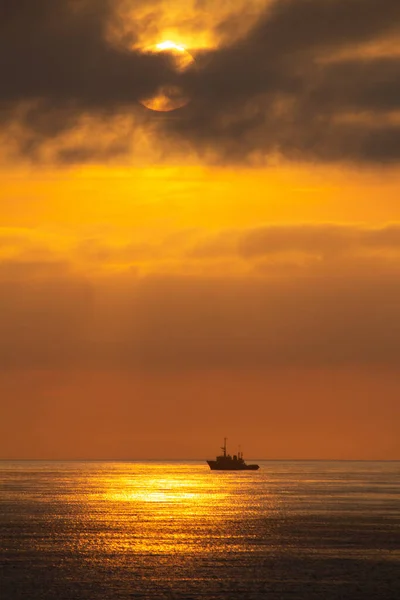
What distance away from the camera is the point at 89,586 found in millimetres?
99625

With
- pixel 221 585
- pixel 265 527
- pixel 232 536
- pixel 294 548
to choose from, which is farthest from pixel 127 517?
pixel 221 585

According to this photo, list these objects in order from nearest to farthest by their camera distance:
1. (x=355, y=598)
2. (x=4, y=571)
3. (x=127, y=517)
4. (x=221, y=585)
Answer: (x=355, y=598) → (x=221, y=585) → (x=4, y=571) → (x=127, y=517)

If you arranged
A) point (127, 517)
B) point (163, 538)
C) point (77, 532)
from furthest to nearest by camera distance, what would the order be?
point (127, 517)
point (77, 532)
point (163, 538)

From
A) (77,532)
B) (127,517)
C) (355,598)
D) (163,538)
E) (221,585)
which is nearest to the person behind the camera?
(355,598)

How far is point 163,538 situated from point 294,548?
20370 millimetres

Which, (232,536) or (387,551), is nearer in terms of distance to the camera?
(387,551)

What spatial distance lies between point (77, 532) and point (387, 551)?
50953 mm

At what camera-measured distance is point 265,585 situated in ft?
328

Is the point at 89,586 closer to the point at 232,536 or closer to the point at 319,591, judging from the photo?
the point at 319,591

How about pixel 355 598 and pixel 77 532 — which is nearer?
pixel 355 598

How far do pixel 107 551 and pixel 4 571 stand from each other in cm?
2207

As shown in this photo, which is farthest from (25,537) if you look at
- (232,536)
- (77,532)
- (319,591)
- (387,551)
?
(319,591)

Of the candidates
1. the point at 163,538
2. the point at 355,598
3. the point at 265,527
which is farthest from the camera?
the point at 265,527

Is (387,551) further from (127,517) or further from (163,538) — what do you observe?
(127,517)
